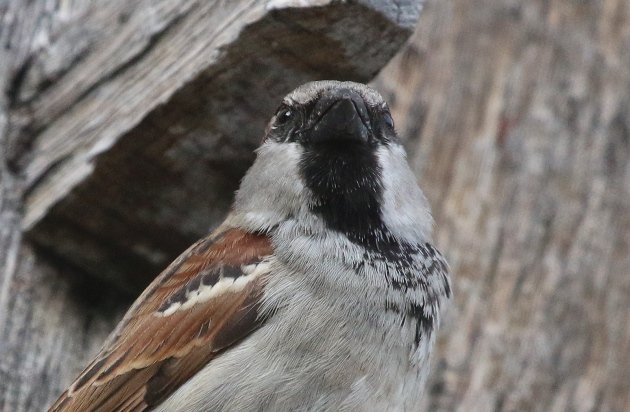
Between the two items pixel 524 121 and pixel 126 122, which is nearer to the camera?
pixel 126 122

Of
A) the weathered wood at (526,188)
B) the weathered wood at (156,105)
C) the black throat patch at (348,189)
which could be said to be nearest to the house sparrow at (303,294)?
the black throat patch at (348,189)

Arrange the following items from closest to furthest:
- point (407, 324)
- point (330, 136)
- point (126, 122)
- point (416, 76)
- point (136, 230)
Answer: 1. point (407, 324)
2. point (330, 136)
3. point (126, 122)
4. point (136, 230)
5. point (416, 76)

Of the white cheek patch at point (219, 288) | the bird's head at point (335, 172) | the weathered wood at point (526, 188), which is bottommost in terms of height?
the weathered wood at point (526, 188)

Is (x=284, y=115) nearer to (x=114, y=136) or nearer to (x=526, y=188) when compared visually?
(x=114, y=136)

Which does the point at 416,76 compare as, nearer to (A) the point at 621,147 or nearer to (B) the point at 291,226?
(A) the point at 621,147

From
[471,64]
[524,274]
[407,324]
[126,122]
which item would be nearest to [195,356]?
[407,324]

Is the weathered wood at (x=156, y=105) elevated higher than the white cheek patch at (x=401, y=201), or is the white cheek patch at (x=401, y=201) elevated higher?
the weathered wood at (x=156, y=105)

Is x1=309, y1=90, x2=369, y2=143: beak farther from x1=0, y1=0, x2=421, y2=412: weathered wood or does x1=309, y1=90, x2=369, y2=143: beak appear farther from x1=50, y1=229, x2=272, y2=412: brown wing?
x1=50, y1=229, x2=272, y2=412: brown wing

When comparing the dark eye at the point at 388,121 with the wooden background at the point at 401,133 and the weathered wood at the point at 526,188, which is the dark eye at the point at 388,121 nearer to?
the wooden background at the point at 401,133

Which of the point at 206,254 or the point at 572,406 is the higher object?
the point at 206,254
